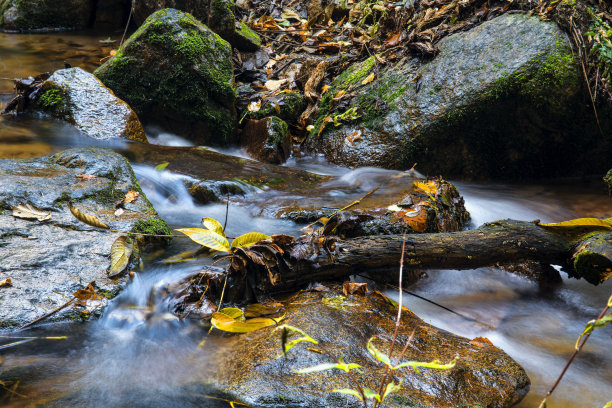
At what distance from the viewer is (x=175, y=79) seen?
597cm

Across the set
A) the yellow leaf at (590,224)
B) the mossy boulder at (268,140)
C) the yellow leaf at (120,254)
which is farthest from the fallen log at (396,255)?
the mossy boulder at (268,140)

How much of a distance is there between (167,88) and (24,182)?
2898 millimetres

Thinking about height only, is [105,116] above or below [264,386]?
above

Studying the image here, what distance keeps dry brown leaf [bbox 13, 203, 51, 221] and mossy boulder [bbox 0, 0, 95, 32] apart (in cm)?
873

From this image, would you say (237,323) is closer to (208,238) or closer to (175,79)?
(208,238)

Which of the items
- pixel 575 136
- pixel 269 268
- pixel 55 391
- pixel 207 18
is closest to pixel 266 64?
pixel 207 18

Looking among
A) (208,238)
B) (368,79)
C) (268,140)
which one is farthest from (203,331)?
(368,79)

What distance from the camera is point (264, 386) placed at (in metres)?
2.04

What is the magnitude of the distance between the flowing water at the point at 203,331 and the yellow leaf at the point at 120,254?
126 mm

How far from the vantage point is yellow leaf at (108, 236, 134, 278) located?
2.87 m

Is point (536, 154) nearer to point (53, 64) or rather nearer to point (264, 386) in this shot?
point (264, 386)

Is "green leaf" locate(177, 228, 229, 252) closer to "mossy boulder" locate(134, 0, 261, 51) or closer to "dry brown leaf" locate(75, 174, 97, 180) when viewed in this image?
"dry brown leaf" locate(75, 174, 97, 180)

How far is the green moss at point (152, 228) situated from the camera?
3.36 m

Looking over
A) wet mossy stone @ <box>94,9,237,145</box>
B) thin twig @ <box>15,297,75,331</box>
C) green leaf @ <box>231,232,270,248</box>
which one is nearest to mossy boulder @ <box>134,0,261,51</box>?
wet mossy stone @ <box>94,9,237,145</box>
